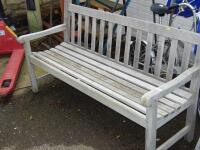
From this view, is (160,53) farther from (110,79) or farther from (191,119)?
(191,119)

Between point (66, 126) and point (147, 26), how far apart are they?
1300 millimetres

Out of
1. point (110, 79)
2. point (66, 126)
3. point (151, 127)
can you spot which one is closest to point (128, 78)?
point (110, 79)

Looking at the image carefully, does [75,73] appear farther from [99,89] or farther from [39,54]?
[39,54]

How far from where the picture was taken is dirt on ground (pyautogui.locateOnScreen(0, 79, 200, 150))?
9.68ft

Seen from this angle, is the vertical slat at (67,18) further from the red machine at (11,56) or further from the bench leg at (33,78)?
the red machine at (11,56)

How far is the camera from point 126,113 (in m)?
2.48

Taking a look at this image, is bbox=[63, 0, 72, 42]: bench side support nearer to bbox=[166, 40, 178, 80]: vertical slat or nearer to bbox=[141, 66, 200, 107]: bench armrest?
bbox=[166, 40, 178, 80]: vertical slat

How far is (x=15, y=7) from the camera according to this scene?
5422mm

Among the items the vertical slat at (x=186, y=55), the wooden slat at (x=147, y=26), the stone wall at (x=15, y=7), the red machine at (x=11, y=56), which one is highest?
the wooden slat at (x=147, y=26)

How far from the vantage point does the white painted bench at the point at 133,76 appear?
237 centimetres

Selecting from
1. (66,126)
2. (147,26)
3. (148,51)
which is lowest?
(66,126)

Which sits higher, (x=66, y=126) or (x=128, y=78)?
(x=128, y=78)

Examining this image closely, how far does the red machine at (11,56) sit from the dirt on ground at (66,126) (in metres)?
0.19

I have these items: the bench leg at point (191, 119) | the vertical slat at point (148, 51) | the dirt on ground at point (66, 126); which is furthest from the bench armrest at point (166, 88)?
the dirt on ground at point (66, 126)
